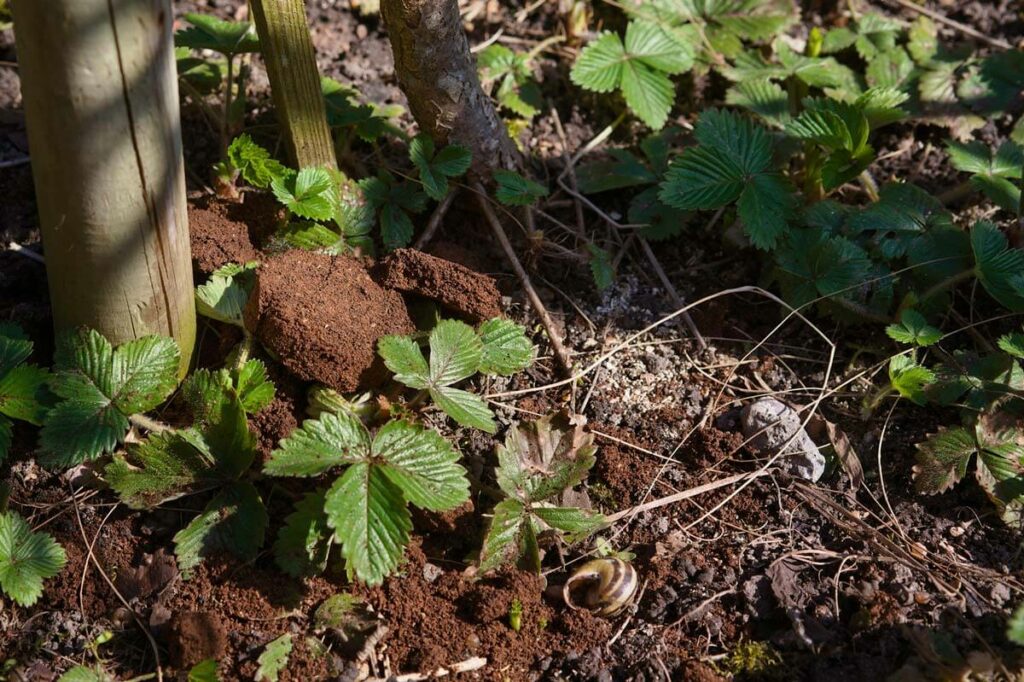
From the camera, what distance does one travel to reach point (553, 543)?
2023 mm

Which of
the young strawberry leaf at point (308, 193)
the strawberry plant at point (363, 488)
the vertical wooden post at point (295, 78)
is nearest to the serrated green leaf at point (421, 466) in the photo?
the strawberry plant at point (363, 488)

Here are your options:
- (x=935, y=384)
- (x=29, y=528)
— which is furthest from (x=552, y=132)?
(x=29, y=528)

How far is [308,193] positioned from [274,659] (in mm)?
1082

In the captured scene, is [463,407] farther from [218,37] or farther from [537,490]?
[218,37]

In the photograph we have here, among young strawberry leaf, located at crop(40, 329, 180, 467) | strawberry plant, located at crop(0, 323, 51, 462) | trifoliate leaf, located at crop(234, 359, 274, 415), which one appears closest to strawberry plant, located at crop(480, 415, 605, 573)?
trifoliate leaf, located at crop(234, 359, 274, 415)

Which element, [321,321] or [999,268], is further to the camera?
[999,268]

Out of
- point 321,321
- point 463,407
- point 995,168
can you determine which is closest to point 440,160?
point 321,321

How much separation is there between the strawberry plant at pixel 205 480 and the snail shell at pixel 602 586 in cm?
68

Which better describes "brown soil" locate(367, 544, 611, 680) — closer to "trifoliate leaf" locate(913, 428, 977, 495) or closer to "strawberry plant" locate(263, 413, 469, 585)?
"strawberry plant" locate(263, 413, 469, 585)

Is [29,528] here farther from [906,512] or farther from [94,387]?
[906,512]

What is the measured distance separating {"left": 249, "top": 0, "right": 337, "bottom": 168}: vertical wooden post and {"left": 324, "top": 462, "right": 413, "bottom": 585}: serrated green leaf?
92 centimetres

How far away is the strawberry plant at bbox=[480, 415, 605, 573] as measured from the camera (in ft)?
6.38

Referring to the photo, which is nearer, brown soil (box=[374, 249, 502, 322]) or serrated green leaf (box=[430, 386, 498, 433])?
serrated green leaf (box=[430, 386, 498, 433])

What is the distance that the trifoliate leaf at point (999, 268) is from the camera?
229 cm
